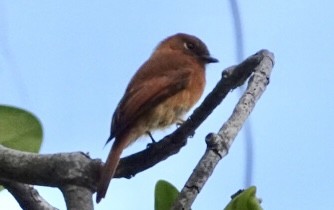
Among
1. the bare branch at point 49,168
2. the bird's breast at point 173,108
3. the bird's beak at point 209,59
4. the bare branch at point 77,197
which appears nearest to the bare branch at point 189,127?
the bare branch at point 49,168

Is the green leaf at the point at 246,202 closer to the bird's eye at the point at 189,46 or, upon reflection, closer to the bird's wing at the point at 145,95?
the bird's wing at the point at 145,95

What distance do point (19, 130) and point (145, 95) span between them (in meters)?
1.89

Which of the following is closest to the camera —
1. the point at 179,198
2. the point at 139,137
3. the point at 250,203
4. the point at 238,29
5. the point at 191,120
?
the point at 179,198

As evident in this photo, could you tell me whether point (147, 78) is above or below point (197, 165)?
above

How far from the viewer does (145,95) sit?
4250 millimetres

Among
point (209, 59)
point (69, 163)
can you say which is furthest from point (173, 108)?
point (69, 163)

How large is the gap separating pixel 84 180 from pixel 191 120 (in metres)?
0.38

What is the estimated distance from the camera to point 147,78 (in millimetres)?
4500

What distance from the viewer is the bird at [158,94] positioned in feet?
12.7

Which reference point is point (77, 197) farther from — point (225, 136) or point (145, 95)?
point (145, 95)

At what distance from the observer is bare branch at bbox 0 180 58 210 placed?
90.2 inches

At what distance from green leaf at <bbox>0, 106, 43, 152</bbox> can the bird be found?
31.5 inches

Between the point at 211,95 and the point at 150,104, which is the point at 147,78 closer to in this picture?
the point at 150,104

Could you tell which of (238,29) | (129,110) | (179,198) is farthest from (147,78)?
(179,198)
